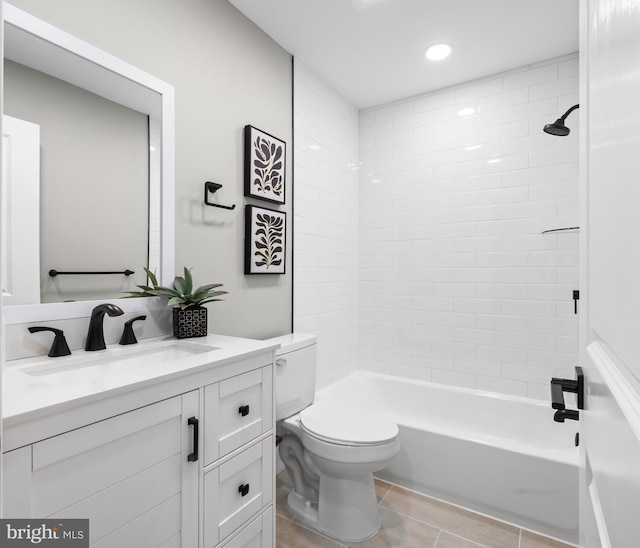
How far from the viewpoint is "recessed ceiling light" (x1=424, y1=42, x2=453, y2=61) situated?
2314mm

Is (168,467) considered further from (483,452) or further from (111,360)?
(483,452)

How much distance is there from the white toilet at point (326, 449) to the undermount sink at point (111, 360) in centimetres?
55

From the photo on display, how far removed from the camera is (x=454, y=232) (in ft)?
9.14

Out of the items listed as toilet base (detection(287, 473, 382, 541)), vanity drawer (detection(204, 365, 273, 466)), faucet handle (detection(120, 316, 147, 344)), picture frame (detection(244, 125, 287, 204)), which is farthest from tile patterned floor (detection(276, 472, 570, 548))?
picture frame (detection(244, 125, 287, 204))

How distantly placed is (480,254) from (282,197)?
1.47m

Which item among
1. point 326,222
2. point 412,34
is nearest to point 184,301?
point 326,222

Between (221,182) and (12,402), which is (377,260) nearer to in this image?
(221,182)

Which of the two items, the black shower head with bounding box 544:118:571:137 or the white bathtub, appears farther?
the black shower head with bounding box 544:118:571:137

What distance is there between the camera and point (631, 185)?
0.39 meters

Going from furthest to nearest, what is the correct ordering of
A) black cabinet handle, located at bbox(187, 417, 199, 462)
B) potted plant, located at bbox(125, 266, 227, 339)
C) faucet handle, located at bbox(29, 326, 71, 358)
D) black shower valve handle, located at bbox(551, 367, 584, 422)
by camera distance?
potted plant, located at bbox(125, 266, 227, 339) < faucet handle, located at bbox(29, 326, 71, 358) < black cabinet handle, located at bbox(187, 417, 199, 462) < black shower valve handle, located at bbox(551, 367, 584, 422)

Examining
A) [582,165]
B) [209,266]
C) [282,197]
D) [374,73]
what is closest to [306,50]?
[374,73]

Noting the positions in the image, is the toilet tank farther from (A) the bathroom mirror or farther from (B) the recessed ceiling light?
(B) the recessed ceiling light

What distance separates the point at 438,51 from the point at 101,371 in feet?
8.28

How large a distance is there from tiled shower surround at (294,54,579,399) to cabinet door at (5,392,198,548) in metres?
1.43
